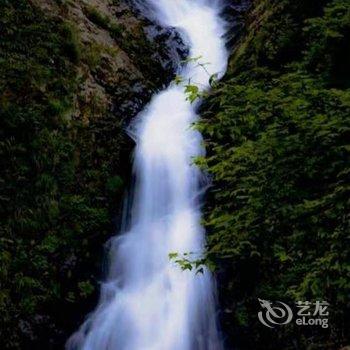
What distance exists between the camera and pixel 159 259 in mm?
7113

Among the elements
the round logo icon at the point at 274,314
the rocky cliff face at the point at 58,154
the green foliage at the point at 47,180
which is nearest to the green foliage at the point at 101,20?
the rocky cliff face at the point at 58,154

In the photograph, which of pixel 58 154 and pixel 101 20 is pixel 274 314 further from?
pixel 101 20

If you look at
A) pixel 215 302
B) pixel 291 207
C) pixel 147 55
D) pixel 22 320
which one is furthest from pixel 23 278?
pixel 147 55

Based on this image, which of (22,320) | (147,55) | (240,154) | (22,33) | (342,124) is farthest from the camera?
(147,55)

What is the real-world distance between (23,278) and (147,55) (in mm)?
6019

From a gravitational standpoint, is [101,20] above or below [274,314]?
above

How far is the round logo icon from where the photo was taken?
483 centimetres

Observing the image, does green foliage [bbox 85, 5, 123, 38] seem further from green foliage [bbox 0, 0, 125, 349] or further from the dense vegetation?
the dense vegetation

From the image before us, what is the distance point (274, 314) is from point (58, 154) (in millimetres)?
4016

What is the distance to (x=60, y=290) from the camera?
6.32m

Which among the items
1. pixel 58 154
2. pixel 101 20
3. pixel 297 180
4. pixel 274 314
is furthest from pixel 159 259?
pixel 101 20

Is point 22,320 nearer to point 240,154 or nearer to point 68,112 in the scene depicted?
point 68,112

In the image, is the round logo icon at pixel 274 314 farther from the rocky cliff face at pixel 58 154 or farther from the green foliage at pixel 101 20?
the green foliage at pixel 101 20

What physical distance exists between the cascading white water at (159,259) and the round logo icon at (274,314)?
0.90 metres
